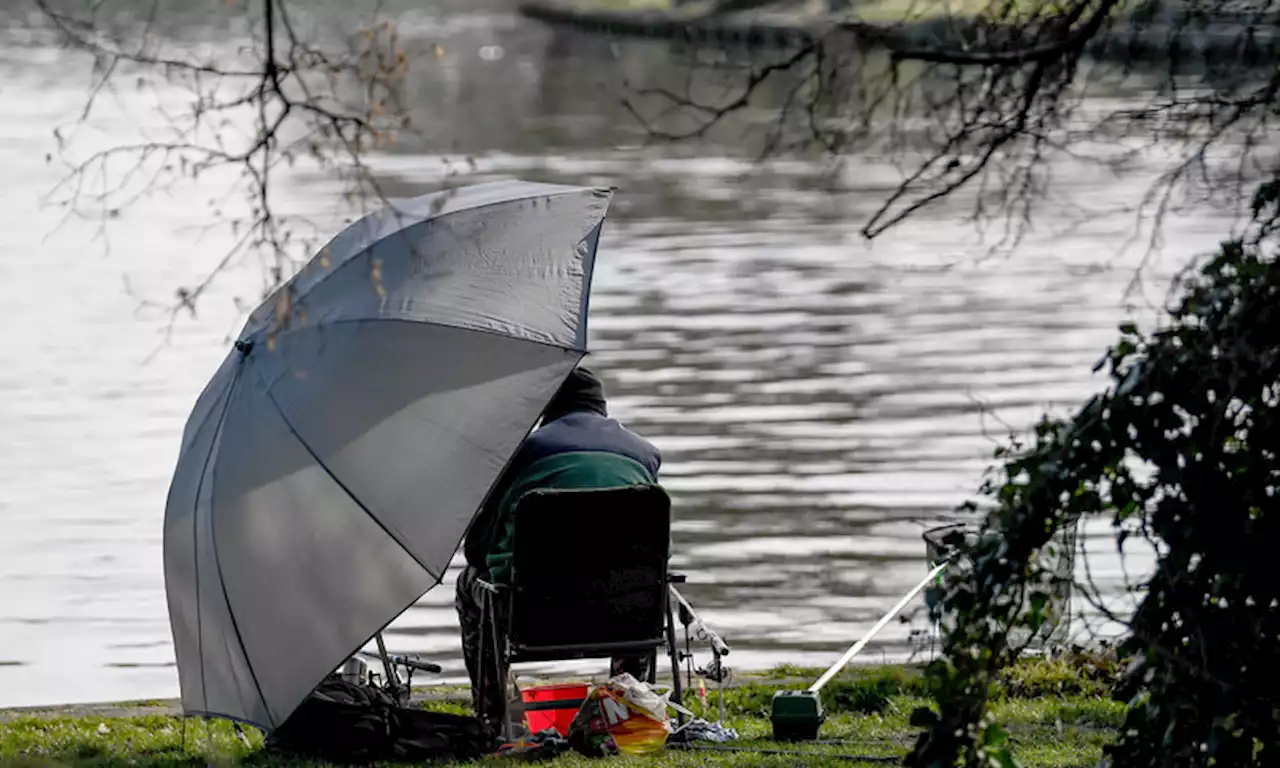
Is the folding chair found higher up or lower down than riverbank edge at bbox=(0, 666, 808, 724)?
higher up

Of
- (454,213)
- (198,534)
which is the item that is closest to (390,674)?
(198,534)

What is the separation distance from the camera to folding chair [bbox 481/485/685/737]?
662cm

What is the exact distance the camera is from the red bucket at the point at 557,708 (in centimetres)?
712

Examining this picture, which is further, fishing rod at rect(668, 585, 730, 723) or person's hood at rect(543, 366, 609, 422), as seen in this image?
person's hood at rect(543, 366, 609, 422)

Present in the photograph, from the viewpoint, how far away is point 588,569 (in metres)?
6.69

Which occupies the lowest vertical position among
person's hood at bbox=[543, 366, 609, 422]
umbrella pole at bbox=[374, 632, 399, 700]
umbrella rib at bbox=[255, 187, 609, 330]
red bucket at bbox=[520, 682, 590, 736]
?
red bucket at bbox=[520, 682, 590, 736]

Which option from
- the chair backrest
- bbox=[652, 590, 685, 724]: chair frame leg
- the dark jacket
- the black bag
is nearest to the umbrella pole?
the black bag

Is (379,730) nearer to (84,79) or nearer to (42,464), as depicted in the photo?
(42,464)

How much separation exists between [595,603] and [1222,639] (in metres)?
2.68

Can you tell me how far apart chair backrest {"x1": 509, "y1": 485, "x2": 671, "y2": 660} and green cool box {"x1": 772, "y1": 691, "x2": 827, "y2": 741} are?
51 cm

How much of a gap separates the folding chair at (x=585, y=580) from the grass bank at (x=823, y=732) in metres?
0.39

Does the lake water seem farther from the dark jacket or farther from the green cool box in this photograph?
the green cool box

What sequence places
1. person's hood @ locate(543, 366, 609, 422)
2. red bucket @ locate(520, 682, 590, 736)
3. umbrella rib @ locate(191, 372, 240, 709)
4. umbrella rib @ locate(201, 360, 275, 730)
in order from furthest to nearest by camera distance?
1. red bucket @ locate(520, 682, 590, 736)
2. person's hood @ locate(543, 366, 609, 422)
3. umbrella rib @ locate(191, 372, 240, 709)
4. umbrella rib @ locate(201, 360, 275, 730)

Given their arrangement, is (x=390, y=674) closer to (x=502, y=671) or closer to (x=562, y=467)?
(x=502, y=671)
